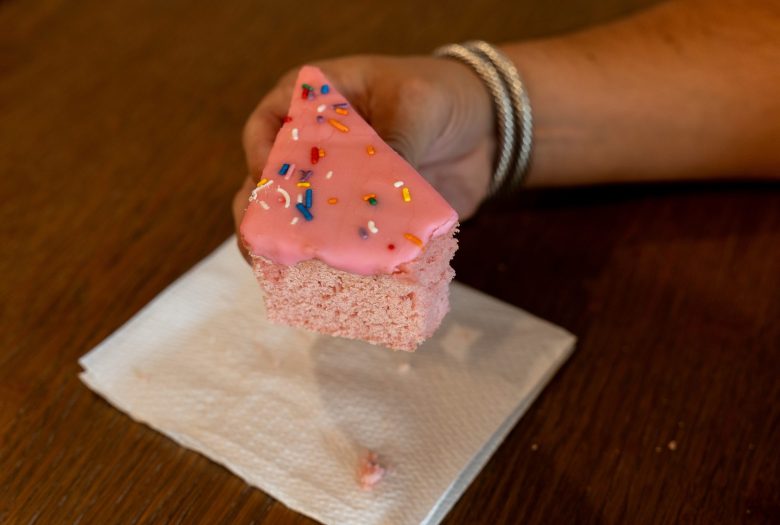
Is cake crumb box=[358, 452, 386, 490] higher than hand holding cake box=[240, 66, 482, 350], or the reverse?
A: hand holding cake box=[240, 66, 482, 350]

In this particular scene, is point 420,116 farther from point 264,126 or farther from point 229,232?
point 229,232

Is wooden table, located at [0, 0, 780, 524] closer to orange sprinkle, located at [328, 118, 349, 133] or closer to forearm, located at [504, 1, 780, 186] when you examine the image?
forearm, located at [504, 1, 780, 186]

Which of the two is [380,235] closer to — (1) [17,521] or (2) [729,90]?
(1) [17,521]

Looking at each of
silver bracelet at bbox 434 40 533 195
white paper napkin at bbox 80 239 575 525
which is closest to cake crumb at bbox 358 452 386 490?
white paper napkin at bbox 80 239 575 525

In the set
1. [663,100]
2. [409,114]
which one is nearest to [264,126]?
[409,114]

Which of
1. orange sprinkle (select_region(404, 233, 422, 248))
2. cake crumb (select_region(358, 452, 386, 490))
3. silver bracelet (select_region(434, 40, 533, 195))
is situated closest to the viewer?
orange sprinkle (select_region(404, 233, 422, 248))
